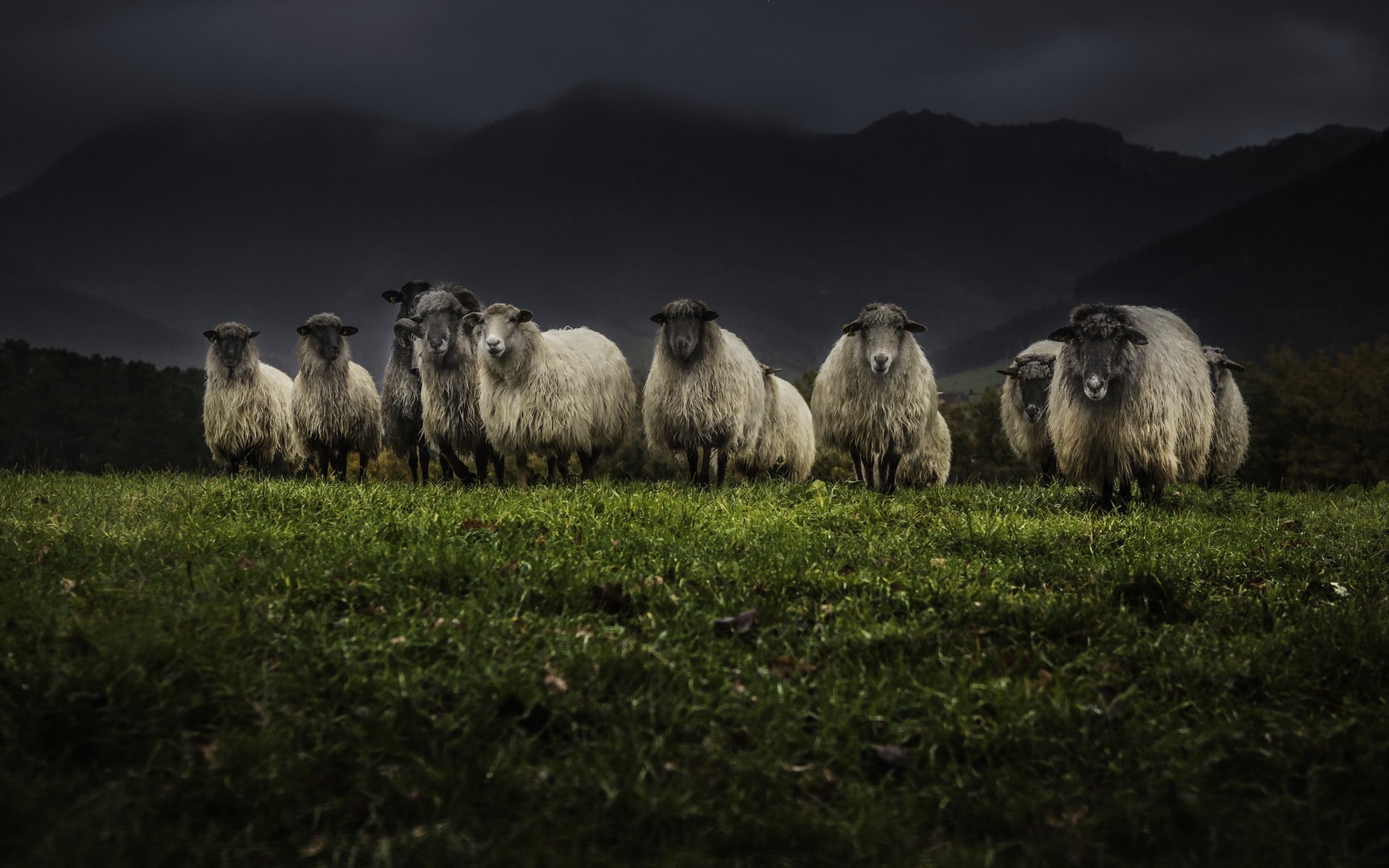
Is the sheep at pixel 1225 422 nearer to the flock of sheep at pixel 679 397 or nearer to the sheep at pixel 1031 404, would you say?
the flock of sheep at pixel 679 397

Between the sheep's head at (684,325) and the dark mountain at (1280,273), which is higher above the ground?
the dark mountain at (1280,273)

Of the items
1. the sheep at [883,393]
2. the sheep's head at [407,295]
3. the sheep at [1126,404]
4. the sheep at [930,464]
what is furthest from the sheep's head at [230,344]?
the sheep at [1126,404]

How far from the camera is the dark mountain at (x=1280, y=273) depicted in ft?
416

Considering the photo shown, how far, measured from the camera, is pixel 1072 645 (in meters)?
4.50

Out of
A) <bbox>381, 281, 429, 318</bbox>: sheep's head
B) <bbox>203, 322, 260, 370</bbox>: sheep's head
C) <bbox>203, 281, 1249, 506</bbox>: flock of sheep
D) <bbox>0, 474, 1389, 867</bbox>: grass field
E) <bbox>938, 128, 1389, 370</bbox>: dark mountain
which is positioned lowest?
<bbox>0, 474, 1389, 867</bbox>: grass field

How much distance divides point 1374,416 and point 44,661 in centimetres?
5074

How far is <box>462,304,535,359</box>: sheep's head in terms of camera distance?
1125 cm

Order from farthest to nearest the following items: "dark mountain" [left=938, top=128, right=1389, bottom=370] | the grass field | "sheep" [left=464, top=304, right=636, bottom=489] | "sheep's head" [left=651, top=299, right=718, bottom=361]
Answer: "dark mountain" [left=938, top=128, right=1389, bottom=370] < "sheep's head" [left=651, top=299, right=718, bottom=361] < "sheep" [left=464, top=304, right=636, bottom=489] < the grass field

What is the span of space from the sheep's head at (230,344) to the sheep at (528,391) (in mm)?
4501

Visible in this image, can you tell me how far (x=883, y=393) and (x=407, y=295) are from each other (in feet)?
26.9

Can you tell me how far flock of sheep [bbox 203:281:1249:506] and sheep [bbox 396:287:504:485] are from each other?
24 millimetres

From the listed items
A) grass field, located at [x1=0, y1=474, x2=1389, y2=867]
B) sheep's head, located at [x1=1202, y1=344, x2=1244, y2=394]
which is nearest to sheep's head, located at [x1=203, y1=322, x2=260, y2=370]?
grass field, located at [x1=0, y1=474, x2=1389, y2=867]

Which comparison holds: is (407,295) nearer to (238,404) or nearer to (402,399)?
(402,399)

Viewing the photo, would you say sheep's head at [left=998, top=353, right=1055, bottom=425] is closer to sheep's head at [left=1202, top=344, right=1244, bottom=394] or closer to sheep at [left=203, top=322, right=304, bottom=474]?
sheep's head at [left=1202, top=344, right=1244, bottom=394]
